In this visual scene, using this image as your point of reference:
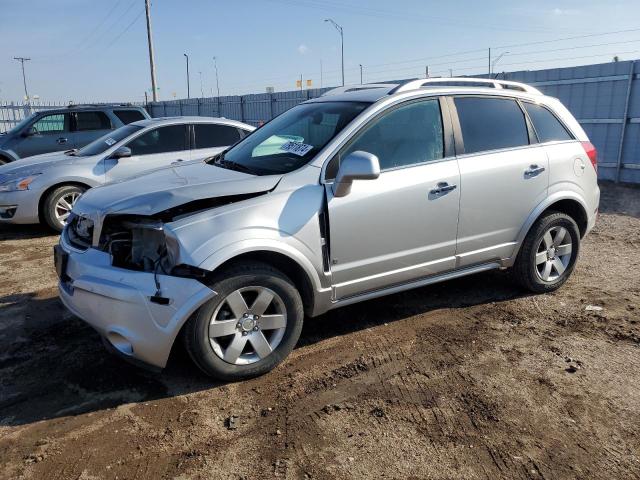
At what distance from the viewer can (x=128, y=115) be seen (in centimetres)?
1082

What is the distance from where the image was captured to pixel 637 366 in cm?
367

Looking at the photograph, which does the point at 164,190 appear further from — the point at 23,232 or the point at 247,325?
the point at 23,232

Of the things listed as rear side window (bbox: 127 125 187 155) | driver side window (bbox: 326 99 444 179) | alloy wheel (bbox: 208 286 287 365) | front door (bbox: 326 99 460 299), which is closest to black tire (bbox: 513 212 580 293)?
front door (bbox: 326 99 460 299)

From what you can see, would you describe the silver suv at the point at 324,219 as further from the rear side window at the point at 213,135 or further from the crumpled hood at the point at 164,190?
the rear side window at the point at 213,135

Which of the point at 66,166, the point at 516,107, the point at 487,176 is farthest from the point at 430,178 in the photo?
the point at 66,166

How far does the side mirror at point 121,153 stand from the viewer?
24.5 ft

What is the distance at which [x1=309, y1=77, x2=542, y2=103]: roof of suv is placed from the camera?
4.21 metres

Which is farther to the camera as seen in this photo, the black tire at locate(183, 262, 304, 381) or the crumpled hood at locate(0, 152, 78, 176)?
the crumpled hood at locate(0, 152, 78, 176)

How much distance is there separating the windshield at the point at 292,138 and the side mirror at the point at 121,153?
3.41 metres

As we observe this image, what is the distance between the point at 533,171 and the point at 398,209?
1497mm

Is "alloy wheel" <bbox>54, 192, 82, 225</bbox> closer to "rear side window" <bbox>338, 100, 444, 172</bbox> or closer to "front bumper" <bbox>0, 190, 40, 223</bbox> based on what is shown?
"front bumper" <bbox>0, 190, 40, 223</bbox>

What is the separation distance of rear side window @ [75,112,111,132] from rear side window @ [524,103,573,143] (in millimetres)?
8576

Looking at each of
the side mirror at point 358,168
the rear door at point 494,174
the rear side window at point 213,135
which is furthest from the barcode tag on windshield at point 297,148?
the rear side window at point 213,135

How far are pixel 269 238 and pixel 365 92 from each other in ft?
5.73
